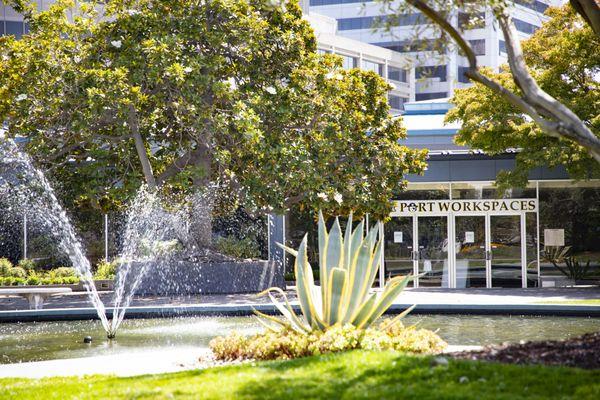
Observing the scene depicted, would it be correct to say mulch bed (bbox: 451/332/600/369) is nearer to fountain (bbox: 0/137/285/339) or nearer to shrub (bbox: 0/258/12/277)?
fountain (bbox: 0/137/285/339)

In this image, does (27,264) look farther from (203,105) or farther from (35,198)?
(203,105)

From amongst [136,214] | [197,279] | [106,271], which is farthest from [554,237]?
[106,271]

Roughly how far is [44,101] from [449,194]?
1267 cm

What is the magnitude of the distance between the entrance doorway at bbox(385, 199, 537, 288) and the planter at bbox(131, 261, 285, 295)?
5611 millimetres

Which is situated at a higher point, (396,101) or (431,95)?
(431,95)

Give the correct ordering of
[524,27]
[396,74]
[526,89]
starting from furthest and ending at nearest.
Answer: [524,27]
[396,74]
[526,89]

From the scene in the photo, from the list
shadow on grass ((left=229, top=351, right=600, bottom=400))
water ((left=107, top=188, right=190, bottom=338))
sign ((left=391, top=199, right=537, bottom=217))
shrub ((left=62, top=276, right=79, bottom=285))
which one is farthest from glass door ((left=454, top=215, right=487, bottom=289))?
shadow on grass ((left=229, top=351, right=600, bottom=400))

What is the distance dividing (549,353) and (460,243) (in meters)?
19.3

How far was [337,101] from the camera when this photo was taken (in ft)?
77.4

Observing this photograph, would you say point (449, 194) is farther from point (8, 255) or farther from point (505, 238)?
point (8, 255)

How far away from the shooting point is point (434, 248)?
27.2 meters

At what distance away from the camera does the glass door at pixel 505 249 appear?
26.7 meters

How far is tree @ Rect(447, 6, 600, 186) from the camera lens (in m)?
21.8

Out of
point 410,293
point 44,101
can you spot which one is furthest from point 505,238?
point 44,101
